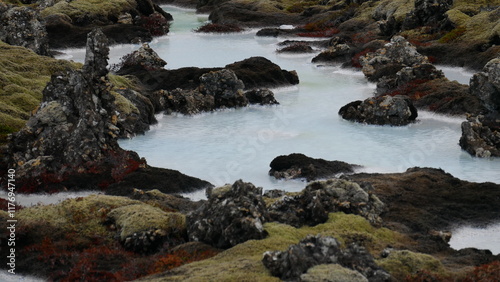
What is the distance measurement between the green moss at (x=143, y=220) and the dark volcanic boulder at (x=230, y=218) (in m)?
0.48

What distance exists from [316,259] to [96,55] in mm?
17797

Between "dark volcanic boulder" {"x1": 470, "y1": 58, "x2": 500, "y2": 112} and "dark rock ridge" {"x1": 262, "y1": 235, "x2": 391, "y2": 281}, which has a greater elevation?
"dark volcanic boulder" {"x1": 470, "y1": 58, "x2": 500, "y2": 112}

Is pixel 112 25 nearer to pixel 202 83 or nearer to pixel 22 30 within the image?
pixel 22 30

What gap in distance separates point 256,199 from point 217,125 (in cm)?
1981

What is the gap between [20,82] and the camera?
3562cm

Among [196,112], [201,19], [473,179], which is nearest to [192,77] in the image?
[196,112]

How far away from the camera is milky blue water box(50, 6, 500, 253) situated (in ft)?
87.5

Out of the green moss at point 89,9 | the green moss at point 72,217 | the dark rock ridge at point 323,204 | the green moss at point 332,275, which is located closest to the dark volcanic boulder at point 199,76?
the green moss at point 72,217

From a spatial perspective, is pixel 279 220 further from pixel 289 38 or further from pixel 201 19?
pixel 201 19

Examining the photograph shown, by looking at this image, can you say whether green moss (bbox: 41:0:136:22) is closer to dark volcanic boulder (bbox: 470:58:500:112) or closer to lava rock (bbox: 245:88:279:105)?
lava rock (bbox: 245:88:279:105)

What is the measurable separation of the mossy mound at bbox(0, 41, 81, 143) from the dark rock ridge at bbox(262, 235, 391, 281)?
19620 millimetres

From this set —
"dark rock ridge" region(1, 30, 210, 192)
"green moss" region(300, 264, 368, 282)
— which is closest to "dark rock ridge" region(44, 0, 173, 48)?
"dark rock ridge" region(1, 30, 210, 192)

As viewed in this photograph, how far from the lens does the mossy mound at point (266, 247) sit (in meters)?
11.9

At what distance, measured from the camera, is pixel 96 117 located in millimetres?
25641
